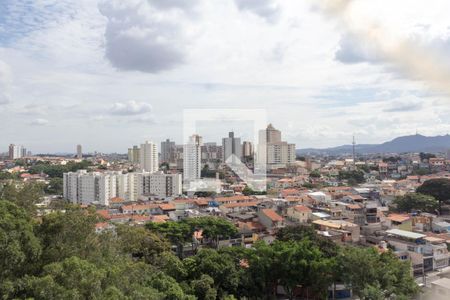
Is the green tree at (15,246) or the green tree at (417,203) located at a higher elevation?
the green tree at (15,246)

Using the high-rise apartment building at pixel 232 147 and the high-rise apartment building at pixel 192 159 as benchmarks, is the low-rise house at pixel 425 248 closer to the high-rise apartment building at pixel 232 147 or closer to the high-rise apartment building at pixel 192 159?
the high-rise apartment building at pixel 232 147

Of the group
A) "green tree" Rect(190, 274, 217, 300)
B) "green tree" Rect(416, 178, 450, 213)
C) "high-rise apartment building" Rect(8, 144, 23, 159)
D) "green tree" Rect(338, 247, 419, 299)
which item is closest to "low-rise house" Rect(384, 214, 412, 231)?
"green tree" Rect(416, 178, 450, 213)

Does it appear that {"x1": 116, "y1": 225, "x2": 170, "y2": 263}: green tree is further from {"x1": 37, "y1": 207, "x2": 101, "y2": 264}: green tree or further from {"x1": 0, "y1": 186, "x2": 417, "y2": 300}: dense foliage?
{"x1": 37, "y1": 207, "x2": 101, "y2": 264}: green tree

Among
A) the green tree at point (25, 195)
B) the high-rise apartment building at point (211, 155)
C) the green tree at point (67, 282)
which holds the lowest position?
the green tree at point (67, 282)

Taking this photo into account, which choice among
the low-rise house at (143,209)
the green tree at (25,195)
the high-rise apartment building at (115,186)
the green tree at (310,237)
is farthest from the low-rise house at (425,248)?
the high-rise apartment building at (115,186)

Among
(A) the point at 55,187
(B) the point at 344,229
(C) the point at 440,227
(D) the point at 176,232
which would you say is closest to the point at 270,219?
(B) the point at 344,229

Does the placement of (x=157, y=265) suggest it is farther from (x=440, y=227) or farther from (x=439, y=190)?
(x=439, y=190)

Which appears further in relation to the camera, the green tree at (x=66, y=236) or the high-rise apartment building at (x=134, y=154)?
the high-rise apartment building at (x=134, y=154)

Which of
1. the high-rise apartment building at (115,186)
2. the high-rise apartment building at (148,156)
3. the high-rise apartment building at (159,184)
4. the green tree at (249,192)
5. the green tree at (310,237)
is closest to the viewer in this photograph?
the green tree at (310,237)

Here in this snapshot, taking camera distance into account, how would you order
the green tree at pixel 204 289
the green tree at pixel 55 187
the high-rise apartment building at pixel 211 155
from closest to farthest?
the green tree at pixel 204 289
the high-rise apartment building at pixel 211 155
the green tree at pixel 55 187
